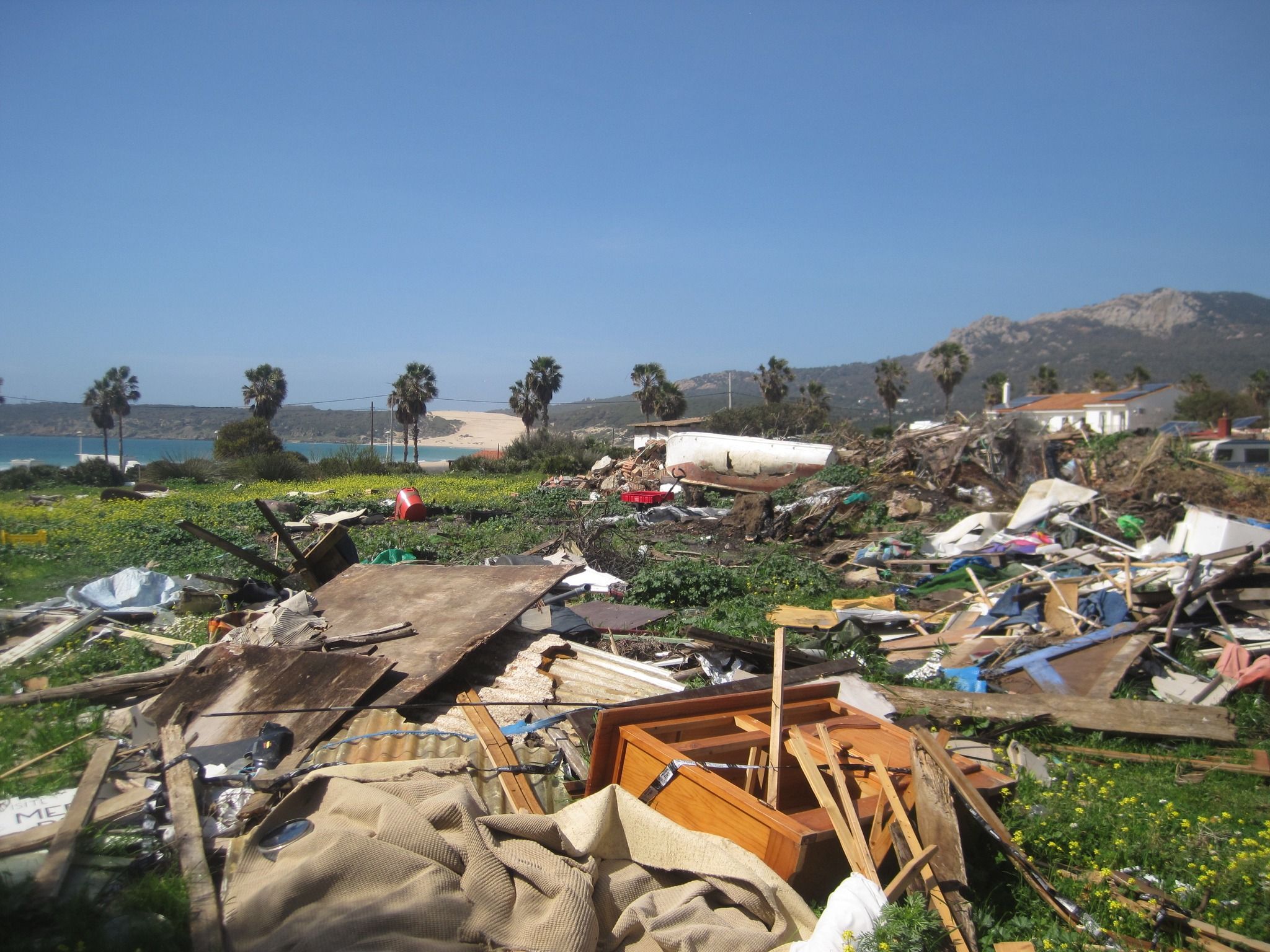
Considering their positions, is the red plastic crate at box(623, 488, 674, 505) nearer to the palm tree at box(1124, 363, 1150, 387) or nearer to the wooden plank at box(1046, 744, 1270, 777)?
the wooden plank at box(1046, 744, 1270, 777)

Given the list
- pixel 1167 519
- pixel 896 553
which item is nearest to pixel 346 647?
pixel 896 553

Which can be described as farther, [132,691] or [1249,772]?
[132,691]

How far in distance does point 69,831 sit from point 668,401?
57544 millimetres

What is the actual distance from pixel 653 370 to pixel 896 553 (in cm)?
4755

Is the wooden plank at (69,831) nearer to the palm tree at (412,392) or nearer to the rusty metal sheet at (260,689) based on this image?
the rusty metal sheet at (260,689)

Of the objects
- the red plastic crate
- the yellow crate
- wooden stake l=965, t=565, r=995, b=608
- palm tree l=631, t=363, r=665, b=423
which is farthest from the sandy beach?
wooden stake l=965, t=565, r=995, b=608

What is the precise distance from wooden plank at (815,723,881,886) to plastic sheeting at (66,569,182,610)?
7356 mm

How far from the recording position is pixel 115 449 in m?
71.6

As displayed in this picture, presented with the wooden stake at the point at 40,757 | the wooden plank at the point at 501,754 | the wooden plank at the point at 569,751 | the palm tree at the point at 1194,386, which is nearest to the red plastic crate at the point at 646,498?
the wooden plank at the point at 501,754

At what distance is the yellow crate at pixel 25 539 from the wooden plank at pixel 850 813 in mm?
9646

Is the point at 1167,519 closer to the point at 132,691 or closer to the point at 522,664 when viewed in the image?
the point at 522,664

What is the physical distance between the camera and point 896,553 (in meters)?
13.0

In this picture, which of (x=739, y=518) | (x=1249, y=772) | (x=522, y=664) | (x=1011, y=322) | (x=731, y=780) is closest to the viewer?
(x=731, y=780)

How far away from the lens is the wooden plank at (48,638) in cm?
643
